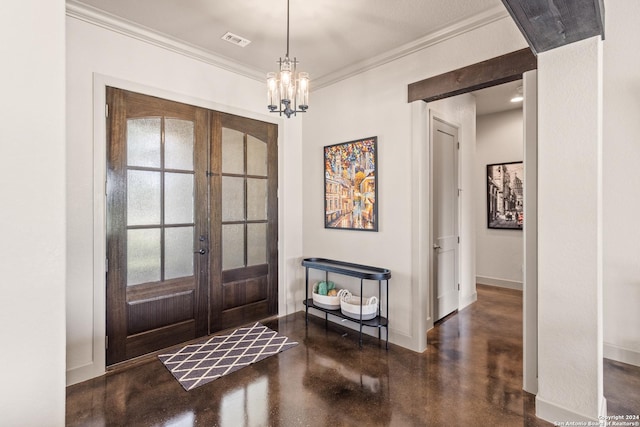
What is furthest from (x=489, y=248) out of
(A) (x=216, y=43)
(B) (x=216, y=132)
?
(A) (x=216, y=43)

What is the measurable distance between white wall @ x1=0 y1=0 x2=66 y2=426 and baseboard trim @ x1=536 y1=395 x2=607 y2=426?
8.27 feet

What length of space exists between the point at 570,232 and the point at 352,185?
6.88ft

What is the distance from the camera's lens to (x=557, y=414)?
198 cm

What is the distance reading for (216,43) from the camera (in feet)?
10.2

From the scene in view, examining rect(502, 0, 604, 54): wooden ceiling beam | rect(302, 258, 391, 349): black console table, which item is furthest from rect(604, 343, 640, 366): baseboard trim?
rect(502, 0, 604, 54): wooden ceiling beam

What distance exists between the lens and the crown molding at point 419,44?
8.33 feet

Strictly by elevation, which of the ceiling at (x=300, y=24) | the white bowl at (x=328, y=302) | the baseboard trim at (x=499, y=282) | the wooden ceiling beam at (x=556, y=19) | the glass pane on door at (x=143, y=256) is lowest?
the baseboard trim at (x=499, y=282)

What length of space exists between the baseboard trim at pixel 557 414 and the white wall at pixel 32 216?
2.52 metres

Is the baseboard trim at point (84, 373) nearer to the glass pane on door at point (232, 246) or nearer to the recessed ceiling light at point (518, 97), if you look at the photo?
the glass pane on door at point (232, 246)

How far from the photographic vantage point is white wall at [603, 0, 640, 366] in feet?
9.21

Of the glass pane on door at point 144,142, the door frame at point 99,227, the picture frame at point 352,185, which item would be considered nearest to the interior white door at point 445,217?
the picture frame at point 352,185

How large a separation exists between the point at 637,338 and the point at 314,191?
3.44 metres

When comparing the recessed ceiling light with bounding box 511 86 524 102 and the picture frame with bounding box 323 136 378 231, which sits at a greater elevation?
the recessed ceiling light with bounding box 511 86 524 102

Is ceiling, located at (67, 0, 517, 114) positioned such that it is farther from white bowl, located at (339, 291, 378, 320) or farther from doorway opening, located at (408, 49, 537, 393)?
white bowl, located at (339, 291, 378, 320)
